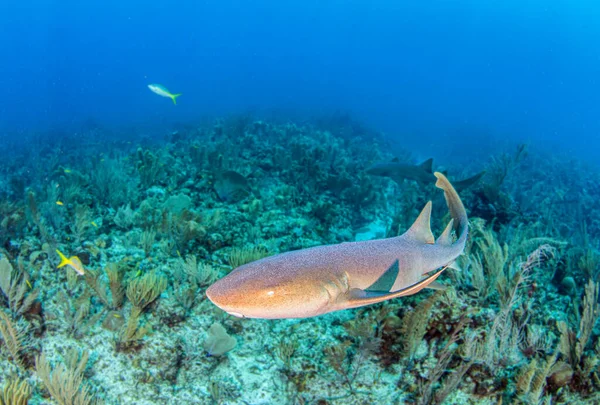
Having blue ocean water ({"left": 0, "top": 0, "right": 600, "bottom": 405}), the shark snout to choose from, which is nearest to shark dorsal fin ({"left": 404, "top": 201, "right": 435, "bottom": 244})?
blue ocean water ({"left": 0, "top": 0, "right": 600, "bottom": 405})

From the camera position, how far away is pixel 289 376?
3.40m

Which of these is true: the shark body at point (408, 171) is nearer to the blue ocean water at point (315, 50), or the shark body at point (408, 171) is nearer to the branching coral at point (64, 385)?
the branching coral at point (64, 385)

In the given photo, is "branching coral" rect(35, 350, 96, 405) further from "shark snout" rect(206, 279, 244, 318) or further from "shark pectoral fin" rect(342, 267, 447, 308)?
"shark pectoral fin" rect(342, 267, 447, 308)

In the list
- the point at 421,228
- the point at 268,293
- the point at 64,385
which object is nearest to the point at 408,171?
the point at 421,228

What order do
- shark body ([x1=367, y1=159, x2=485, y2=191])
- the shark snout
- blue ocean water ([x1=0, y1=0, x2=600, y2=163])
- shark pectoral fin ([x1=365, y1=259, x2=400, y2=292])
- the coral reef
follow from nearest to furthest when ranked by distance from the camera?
the shark snout < shark pectoral fin ([x1=365, y1=259, x2=400, y2=292]) < the coral reef < shark body ([x1=367, y1=159, x2=485, y2=191]) < blue ocean water ([x1=0, y1=0, x2=600, y2=163])

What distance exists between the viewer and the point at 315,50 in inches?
6309

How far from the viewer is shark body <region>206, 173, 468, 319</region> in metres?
1.77

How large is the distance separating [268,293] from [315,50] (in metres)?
177

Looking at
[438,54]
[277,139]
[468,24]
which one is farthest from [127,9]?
[277,139]

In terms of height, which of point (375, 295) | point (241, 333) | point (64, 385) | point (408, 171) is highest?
point (375, 295)

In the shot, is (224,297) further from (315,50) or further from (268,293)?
(315,50)

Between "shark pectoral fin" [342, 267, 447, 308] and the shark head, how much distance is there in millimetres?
164

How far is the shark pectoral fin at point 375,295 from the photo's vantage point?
1899 mm

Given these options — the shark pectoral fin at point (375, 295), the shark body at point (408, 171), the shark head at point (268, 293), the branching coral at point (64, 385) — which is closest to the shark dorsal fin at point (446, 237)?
the shark pectoral fin at point (375, 295)
